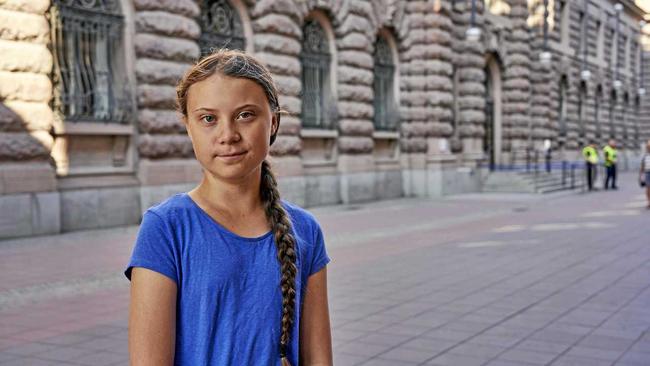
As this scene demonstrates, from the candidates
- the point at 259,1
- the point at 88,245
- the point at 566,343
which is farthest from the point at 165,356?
the point at 259,1

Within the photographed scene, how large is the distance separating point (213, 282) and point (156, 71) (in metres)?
Answer: 13.0

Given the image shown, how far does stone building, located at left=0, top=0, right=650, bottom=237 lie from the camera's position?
12.3 m

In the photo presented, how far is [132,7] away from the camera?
14.1m

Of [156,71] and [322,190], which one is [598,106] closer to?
[322,190]

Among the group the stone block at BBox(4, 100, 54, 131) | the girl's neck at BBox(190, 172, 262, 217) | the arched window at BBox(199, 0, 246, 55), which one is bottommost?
the girl's neck at BBox(190, 172, 262, 217)

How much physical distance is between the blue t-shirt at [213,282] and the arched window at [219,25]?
47.8 feet

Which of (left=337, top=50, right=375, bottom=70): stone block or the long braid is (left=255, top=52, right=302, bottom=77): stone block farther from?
the long braid

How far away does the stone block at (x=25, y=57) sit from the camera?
11.8 meters

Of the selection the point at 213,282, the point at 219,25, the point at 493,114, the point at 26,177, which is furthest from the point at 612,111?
the point at 213,282

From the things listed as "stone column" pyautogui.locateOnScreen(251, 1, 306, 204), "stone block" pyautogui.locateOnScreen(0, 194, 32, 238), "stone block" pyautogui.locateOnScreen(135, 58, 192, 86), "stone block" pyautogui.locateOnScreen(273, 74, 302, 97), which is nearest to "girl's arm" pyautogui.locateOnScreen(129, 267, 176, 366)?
"stone block" pyautogui.locateOnScreen(0, 194, 32, 238)

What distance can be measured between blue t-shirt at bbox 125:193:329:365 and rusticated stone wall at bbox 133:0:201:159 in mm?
12316

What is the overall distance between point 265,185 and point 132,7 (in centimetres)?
1301

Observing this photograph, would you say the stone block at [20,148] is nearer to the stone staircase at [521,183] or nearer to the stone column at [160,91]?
the stone column at [160,91]

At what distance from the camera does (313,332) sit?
6.59 ft
